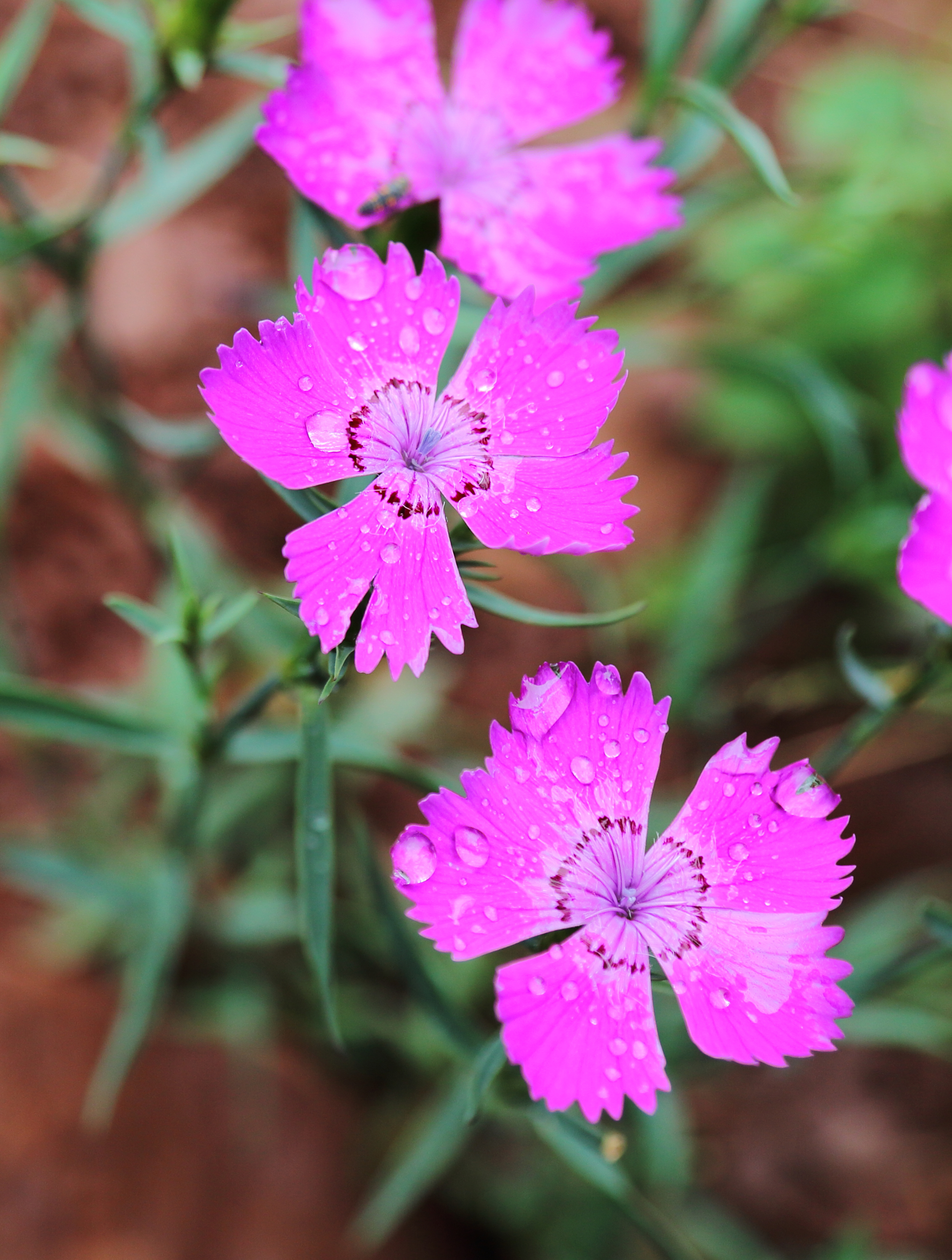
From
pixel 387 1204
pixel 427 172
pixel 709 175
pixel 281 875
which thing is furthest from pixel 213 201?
pixel 387 1204

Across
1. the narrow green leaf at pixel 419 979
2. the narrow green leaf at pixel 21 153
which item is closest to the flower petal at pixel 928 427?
the narrow green leaf at pixel 419 979

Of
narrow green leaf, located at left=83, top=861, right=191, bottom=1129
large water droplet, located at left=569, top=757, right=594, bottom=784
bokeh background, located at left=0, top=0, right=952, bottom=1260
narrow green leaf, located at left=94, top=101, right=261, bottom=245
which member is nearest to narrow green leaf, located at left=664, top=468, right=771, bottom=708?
bokeh background, located at left=0, top=0, right=952, bottom=1260

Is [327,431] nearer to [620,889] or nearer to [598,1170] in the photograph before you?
[620,889]

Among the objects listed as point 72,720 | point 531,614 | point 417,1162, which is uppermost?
point 531,614

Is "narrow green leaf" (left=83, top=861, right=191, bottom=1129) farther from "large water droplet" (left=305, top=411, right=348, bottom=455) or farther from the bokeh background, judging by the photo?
"large water droplet" (left=305, top=411, right=348, bottom=455)

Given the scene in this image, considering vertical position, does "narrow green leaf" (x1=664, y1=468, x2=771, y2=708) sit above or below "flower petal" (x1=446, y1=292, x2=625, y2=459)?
below

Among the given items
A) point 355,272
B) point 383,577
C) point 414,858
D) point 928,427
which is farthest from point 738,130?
point 414,858
